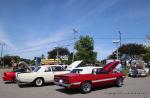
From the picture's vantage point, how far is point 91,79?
542 inches

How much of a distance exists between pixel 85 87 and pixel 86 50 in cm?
2817

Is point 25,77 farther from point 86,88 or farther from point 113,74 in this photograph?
point 113,74

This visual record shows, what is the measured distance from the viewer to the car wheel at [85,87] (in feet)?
43.5

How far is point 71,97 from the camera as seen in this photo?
11.9m

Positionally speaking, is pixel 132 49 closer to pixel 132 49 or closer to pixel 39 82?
pixel 132 49

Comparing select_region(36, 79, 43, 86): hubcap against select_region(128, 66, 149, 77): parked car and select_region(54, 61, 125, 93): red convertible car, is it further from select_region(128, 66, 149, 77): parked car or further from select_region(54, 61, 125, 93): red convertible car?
select_region(128, 66, 149, 77): parked car

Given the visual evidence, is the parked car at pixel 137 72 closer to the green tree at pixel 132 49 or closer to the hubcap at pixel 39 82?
the hubcap at pixel 39 82

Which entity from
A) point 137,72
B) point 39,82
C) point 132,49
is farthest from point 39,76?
point 132,49

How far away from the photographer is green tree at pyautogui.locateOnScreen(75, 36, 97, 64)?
4116cm

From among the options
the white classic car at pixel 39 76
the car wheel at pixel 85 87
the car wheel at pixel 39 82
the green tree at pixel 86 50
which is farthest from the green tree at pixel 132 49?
the car wheel at pixel 85 87

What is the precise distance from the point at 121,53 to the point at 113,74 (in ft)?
245

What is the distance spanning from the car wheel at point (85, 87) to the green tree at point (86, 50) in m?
27.3

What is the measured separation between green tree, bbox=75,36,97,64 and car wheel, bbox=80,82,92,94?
27.3m

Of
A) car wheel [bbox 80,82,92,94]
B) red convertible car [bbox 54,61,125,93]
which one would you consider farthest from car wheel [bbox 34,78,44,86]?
car wheel [bbox 80,82,92,94]
